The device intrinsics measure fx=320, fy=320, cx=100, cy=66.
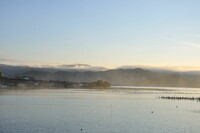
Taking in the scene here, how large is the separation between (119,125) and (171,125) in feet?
34.2

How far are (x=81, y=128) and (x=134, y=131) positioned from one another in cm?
897

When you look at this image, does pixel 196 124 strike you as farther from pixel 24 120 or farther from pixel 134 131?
pixel 24 120

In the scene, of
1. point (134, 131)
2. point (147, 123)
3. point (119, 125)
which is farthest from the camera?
point (147, 123)

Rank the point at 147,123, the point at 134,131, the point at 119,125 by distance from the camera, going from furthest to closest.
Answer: the point at 147,123, the point at 119,125, the point at 134,131

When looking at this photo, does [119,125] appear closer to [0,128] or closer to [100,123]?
[100,123]

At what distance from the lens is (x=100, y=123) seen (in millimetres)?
60938

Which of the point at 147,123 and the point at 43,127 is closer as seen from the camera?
the point at 43,127

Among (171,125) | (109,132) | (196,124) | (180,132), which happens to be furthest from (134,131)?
(196,124)

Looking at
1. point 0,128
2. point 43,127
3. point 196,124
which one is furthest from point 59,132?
point 196,124

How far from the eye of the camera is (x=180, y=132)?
5347cm

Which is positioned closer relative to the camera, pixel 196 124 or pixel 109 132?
pixel 109 132

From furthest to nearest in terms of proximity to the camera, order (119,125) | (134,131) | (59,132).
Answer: (119,125), (134,131), (59,132)

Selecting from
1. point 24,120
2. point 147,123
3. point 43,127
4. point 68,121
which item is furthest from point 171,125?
point 24,120

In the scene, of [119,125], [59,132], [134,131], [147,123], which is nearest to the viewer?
[59,132]
